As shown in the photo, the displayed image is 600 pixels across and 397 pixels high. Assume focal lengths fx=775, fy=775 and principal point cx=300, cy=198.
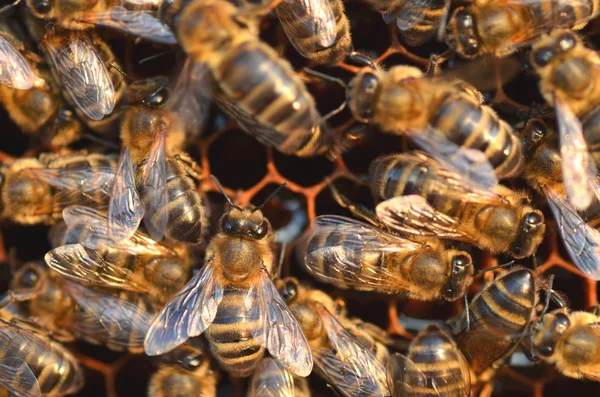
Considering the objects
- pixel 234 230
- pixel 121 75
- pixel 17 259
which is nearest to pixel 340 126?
pixel 234 230

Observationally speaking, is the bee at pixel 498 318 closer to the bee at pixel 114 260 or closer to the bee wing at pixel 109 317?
the bee at pixel 114 260

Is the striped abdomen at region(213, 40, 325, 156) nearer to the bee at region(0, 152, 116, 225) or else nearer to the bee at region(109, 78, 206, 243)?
the bee at region(109, 78, 206, 243)

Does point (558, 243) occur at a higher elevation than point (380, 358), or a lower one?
higher

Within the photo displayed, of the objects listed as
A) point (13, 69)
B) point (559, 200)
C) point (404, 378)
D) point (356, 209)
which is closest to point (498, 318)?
point (404, 378)

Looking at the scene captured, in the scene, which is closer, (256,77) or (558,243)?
(256,77)

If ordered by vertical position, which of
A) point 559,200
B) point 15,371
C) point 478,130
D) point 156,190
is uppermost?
point 478,130

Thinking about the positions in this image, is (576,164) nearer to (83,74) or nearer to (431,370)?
(431,370)

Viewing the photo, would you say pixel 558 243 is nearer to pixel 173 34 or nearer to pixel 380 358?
pixel 380 358
